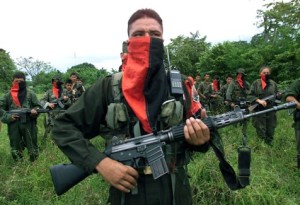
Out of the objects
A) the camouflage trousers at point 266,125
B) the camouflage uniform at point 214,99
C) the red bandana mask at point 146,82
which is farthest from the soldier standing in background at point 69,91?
the red bandana mask at point 146,82

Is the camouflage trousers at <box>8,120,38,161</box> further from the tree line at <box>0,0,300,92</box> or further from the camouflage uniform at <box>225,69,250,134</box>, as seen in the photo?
the camouflage uniform at <box>225,69,250,134</box>

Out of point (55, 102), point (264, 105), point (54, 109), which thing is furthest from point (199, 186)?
point (55, 102)

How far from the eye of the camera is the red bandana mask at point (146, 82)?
1821mm

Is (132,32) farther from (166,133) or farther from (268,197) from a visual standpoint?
(268,197)

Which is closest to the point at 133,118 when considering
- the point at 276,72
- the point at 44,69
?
the point at 276,72

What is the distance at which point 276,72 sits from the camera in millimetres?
12844

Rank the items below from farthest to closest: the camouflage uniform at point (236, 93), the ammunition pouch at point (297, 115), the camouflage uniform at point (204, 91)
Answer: the camouflage uniform at point (204, 91) < the camouflage uniform at point (236, 93) < the ammunition pouch at point (297, 115)

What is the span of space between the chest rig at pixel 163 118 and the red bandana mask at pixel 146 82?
0.12ft

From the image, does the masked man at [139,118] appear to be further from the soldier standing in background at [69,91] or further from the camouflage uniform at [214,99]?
the camouflage uniform at [214,99]

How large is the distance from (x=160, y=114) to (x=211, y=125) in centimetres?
27

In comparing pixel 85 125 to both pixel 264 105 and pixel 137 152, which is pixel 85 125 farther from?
pixel 264 105

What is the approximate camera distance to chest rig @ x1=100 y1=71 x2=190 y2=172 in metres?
1.80

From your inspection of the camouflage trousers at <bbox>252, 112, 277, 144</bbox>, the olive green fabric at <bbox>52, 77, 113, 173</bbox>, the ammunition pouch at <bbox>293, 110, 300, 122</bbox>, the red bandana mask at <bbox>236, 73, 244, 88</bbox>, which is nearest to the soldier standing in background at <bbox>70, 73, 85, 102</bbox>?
the red bandana mask at <bbox>236, 73, 244, 88</bbox>

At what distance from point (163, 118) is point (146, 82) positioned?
21 cm
